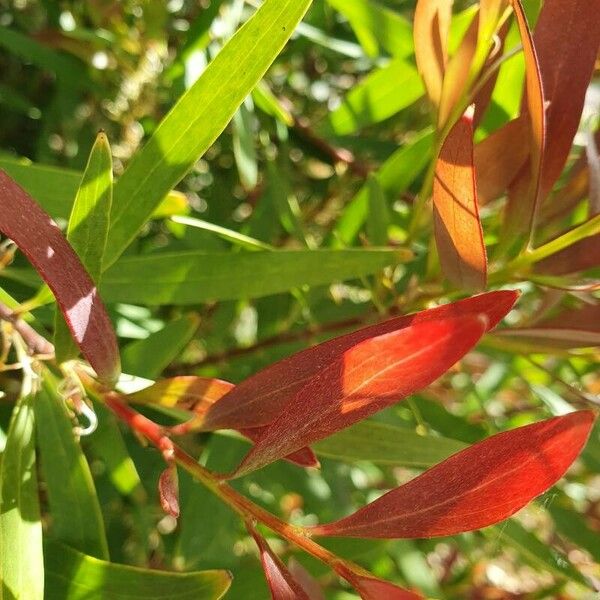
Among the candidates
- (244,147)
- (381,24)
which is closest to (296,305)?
(244,147)

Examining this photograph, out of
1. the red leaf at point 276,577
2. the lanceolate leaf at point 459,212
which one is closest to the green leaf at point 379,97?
the lanceolate leaf at point 459,212

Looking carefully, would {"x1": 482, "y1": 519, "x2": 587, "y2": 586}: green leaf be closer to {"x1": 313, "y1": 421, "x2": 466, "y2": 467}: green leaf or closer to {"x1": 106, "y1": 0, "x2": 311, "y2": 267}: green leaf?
{"x1": 313, "y1": 421, "x2": 466, "y2": 467}: green leaf

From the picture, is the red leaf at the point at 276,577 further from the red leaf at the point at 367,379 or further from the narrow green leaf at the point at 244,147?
the narrow green leaf at the point at 244,147

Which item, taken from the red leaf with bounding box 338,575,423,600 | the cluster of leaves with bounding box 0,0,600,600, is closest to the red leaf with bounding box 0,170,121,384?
the cluster of leaves with bounding box 0,0,600,600

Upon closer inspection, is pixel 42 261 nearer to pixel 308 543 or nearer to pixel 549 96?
pixel 308 543

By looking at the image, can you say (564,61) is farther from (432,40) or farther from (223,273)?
(223,273)

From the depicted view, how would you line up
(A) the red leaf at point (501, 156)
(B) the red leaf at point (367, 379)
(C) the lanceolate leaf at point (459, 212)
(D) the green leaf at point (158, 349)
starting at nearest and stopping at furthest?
(B) the red leaf at point (367, 379)
(C) the lanceolate leaf at point (459, 212)
(A) the red leaf at point (501, 156)
(D) the green leaf at point (158, 349)

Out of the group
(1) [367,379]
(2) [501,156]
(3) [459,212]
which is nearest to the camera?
(1) [367,379]
